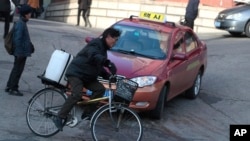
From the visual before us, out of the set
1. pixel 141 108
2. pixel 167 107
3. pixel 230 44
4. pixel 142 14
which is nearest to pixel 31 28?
pixel 230 44

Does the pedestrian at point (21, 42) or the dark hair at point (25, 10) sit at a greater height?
the dark hair at point (25, 10)

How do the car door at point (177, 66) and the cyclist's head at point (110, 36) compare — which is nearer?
the cyclist's head at point (110, 36)

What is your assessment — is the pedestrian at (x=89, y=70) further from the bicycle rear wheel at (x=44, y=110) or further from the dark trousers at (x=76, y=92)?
the bicycle rear wheel at (x=44, y=110)

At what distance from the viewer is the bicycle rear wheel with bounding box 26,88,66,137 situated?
755 cm

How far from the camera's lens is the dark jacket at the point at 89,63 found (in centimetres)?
707

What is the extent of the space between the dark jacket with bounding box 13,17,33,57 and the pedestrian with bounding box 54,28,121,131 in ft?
7.77

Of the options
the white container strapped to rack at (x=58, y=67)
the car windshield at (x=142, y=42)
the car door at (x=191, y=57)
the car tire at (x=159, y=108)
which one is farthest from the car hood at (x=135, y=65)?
the white container strapped to rack at (x=58, y=67)

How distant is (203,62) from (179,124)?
2788 millimetres

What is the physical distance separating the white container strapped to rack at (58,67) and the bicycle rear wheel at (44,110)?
7.9 inches

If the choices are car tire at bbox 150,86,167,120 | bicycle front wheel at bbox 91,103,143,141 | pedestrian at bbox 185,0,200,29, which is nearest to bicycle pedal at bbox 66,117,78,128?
bicycle front wheel at bbox 91,103,143,141

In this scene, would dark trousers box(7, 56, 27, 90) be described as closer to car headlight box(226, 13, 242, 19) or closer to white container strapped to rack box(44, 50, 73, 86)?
white container strapped to rack box(44, 50, 73, 86)

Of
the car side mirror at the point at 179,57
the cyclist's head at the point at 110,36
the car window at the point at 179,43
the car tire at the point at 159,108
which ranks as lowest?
the car tire at the point at 159,108

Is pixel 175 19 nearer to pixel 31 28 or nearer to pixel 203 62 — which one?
pixel 31 28

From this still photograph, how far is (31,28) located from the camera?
19.8 metres
